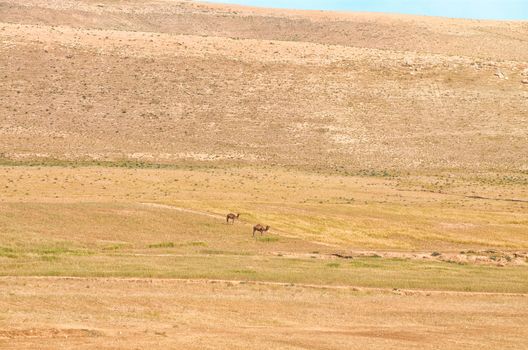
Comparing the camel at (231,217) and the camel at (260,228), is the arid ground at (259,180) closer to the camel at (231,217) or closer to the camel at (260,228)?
the camel at (231,217)

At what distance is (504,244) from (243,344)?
3055 centimetres

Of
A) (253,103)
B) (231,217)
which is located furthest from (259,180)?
(253,103)

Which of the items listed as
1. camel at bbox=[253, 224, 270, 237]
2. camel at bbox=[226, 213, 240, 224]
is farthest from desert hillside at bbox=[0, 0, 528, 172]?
camel at bbox=[253, 224, 270, 237]

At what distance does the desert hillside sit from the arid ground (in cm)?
34

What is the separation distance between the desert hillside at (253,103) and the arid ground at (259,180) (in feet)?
1.11

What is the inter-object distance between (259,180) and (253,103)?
32.9 meters

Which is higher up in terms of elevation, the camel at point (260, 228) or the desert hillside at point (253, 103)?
the camel at point (260, 228)

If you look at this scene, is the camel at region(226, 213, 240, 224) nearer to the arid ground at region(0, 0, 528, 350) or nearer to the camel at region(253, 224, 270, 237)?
the arid ground at region(0, 0, 528, 350)

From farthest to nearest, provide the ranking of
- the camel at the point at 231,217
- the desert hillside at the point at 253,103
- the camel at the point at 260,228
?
the desert hillside at the point at 253,103, the camel at the point at 231,217, the camel at the point at 260,228

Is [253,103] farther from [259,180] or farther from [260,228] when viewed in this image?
[260,228]

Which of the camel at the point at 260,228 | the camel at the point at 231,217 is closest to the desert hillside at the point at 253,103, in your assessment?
the camel at the point at 231,217

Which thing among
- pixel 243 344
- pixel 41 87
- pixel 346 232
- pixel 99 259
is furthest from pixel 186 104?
pixel 243 344

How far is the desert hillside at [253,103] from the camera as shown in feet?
333

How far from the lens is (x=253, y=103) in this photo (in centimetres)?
11606
